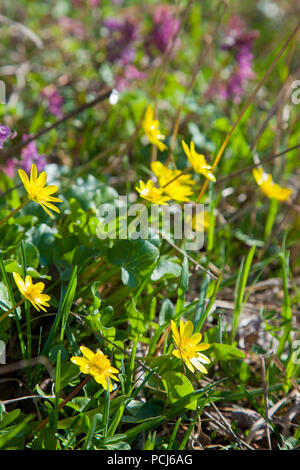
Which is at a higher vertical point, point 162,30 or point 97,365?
point 162,30

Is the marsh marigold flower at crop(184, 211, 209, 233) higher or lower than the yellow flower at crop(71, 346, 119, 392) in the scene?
higher

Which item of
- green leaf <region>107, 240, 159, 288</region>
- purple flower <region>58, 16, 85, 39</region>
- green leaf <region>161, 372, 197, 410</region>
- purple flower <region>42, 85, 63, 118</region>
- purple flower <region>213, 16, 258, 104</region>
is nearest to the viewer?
green leaf <region>161, 372, 197, 410</region>

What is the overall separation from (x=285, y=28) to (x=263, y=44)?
294 mm

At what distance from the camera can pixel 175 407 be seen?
1.23 metres

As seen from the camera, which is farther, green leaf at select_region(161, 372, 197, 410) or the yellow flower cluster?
the yellow flower cluster

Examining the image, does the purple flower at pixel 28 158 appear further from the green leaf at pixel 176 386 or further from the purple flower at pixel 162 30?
the purple flower at pixel 162 30

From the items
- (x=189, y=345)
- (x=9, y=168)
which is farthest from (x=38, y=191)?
(x=9, y=168)

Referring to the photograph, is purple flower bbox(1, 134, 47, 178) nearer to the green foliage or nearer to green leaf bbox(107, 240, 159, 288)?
the green foliage

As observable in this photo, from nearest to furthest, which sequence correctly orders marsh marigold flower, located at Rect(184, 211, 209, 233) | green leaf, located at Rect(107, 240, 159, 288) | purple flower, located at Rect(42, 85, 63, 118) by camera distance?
green leaf, located at Rect(107, 240, 159, 288), marsh marigold flower, located at Rect(184, 211, 209, 233), purple flower, located at Rect(42, 85, 63, 118)

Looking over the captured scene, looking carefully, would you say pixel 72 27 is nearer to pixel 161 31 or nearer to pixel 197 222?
pixel 161 31

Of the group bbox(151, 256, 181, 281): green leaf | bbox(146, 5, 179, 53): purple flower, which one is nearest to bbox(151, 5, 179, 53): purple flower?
bbox(146, 5, 179, 53): purple flower

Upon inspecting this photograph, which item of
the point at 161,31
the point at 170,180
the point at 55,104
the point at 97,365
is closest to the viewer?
the point at 97,365

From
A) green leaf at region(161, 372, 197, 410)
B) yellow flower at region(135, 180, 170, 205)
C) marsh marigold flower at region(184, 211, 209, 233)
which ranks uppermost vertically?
yellow flower at region(135, 180, 170, 205)

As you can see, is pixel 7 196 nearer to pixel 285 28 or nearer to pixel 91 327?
pixel 91 327
